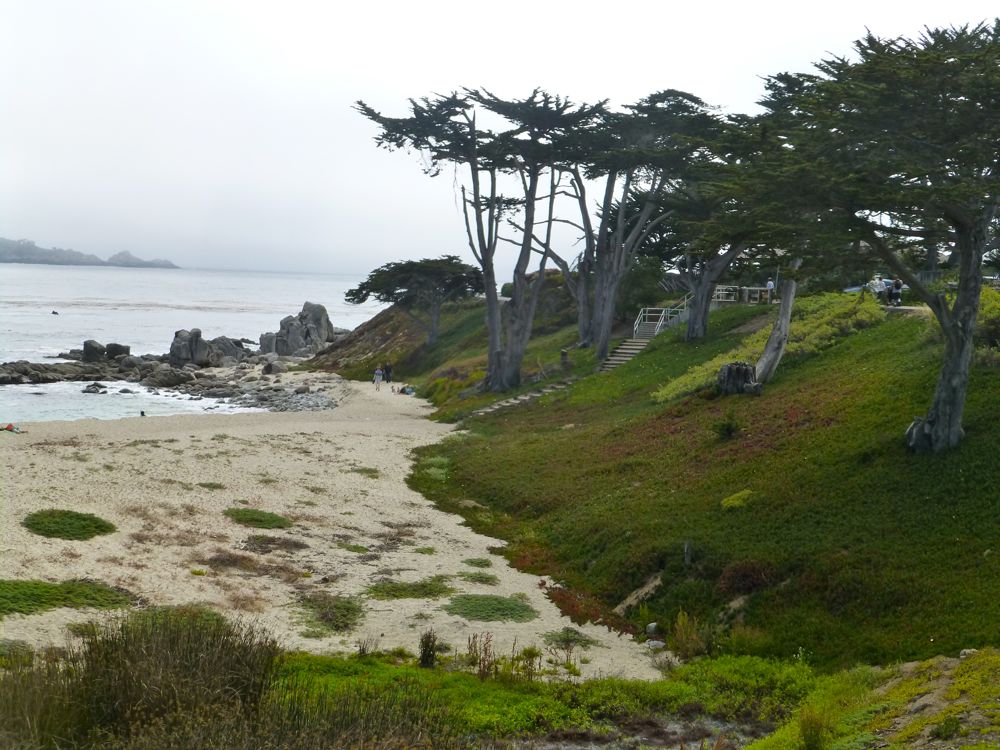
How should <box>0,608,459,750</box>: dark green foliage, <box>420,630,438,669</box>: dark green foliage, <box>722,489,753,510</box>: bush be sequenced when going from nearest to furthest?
<box>0,608,459,750</box>: dark green foliage < <box>420,630,438,669</box>: dark green foliage < <box>722,489,753,510</box>: bush

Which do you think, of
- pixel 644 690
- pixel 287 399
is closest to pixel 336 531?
pixel 644 690

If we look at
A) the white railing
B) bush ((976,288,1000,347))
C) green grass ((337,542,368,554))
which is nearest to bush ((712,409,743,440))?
bush ((976,288,1000,347))

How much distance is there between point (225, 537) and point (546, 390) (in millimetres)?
21461

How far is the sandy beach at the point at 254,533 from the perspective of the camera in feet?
43.4

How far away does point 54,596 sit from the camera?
12.7 meters

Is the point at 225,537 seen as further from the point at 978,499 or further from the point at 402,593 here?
the point at 978,499

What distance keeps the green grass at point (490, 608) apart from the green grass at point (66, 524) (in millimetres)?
6765

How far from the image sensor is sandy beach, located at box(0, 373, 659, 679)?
13242 millimetres

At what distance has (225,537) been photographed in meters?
17.2

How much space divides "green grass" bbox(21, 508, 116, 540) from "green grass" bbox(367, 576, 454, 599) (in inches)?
209

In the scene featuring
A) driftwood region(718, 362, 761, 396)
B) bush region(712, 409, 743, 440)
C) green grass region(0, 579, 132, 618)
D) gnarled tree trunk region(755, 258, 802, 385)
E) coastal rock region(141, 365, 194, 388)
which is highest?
gnarled tree trunk region(755, 258, 802, 385)

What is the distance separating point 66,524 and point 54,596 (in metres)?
3.99

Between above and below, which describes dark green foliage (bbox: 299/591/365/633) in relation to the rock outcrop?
below

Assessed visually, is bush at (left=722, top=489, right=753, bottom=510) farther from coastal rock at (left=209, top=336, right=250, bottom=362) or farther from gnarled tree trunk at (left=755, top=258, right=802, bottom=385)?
coastal rock at (left=209, top=336, right=250, bottom=362)
